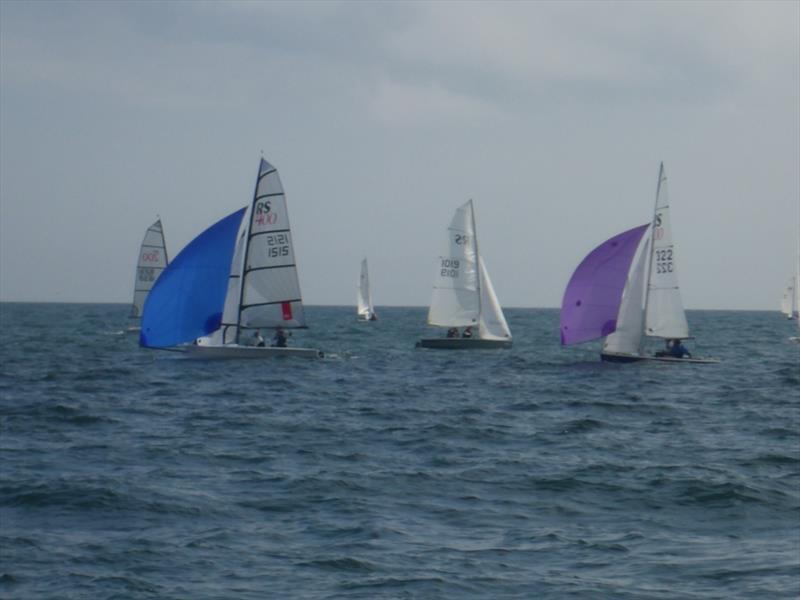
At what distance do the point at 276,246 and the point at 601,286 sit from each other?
10487 millimetres

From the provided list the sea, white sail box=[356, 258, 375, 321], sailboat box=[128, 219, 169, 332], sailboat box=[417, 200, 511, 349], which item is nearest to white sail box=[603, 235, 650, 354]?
the sea

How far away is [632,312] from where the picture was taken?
37062 millimetres

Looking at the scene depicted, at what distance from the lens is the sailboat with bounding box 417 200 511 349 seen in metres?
47.1

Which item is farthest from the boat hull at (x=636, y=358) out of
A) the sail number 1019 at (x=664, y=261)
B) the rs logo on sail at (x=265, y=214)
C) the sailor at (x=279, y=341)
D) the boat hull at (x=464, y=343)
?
the rs logo on sail at (x=265, y=214)

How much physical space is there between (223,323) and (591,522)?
82.8 feet

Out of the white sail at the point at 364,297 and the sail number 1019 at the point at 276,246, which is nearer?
the sail number 1019 at the point at 276,246

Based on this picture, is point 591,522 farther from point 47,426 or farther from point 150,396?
point 150,396

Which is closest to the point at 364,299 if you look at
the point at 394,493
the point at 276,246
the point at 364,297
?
the point at 364,297

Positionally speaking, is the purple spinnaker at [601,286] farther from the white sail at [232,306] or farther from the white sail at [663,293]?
the white sail at [232,306]

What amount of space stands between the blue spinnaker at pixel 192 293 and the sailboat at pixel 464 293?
12.3 metres

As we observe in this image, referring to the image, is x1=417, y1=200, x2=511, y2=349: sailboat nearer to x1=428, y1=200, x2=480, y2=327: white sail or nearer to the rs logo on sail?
x1=428, y1=200, x2=480, y2=327: white sail

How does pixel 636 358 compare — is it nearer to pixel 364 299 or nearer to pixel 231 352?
pixel 231 352

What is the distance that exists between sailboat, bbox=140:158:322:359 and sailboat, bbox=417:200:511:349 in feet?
31.5

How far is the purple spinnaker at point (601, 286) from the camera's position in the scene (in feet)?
122
